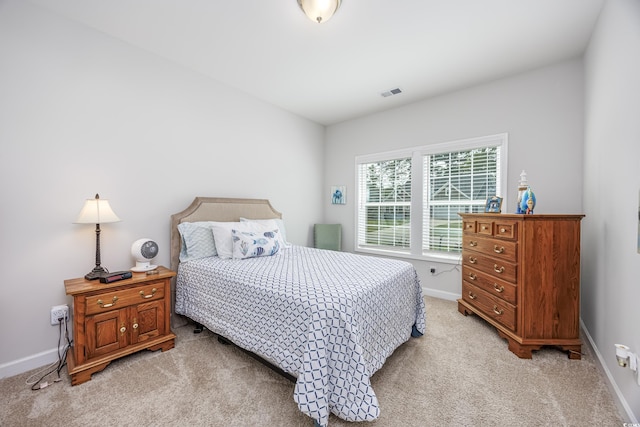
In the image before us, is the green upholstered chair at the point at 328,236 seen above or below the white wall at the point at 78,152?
below

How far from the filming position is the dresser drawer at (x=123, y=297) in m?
1.83

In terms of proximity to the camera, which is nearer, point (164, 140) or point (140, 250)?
point (140, 250)

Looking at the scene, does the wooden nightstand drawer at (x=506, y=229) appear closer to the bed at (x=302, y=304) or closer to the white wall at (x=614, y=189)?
the white wall at (x=614, y=189)

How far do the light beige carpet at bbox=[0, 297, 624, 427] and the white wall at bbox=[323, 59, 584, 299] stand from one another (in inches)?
57.5

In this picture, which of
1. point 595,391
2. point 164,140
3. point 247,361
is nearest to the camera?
point 595,391

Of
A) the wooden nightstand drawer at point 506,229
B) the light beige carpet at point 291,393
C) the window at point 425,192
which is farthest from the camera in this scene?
the window at point 425,192

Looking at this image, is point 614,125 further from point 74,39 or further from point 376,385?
point 74,39

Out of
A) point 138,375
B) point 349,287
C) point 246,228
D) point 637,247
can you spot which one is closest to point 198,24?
point 246,228

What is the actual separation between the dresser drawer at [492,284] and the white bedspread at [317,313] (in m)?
0.71

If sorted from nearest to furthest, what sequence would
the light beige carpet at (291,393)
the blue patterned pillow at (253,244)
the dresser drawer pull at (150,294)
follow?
the light beige carpet at (291,393)
the dresser drawer pull at (150,294)
the blue patterned pillow at (253,244)

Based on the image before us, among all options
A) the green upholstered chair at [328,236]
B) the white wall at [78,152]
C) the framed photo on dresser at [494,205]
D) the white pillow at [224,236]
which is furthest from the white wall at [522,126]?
the white wall at [78,152]

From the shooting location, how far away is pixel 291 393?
5.47ft

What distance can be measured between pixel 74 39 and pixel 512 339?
4377 millimetres

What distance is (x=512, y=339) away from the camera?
6.97 ft
